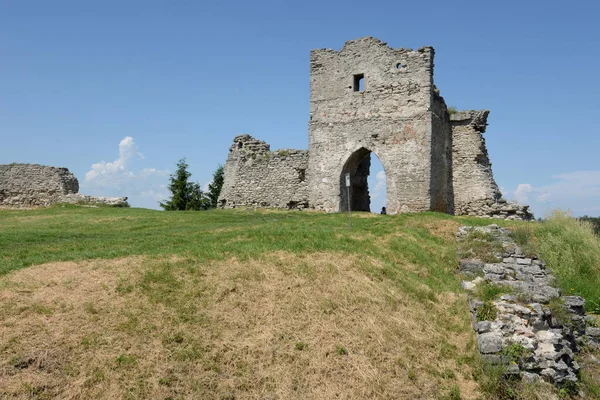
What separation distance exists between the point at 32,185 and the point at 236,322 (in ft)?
83.5

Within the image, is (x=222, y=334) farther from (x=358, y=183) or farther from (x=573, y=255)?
(x=358, y=183)

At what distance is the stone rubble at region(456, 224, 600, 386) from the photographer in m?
9.35

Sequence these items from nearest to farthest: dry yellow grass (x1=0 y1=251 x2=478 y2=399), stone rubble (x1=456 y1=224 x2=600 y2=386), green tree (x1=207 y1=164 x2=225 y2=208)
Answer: dry yellow grass (x1=0 y1=251 x2=478 y2=399)
stone rubble (x1=456 y1=224 x2=600 y2=386)
green tree (x1=207 y1=164 x2=225 y2=208)

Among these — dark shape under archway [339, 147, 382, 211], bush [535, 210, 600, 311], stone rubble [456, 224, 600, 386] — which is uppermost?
dark shape under archway [339, 147, 382, 211]

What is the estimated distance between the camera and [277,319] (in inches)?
388

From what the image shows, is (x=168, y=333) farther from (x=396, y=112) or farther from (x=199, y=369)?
(x=396, y=112)

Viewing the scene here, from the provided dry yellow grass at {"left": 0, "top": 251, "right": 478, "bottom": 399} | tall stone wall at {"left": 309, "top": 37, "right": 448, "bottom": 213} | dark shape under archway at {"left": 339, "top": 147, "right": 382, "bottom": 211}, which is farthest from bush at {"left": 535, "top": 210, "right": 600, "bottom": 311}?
dark shape under archway at {"left": 339, "top": 147, "right": 382, "bottom": 211}

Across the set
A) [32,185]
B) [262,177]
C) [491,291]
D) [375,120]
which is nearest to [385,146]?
[375,120]

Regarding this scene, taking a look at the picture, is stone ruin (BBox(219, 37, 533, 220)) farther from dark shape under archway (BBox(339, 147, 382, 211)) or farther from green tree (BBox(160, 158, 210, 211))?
green tree (BBox(160, 158, 210, 211))

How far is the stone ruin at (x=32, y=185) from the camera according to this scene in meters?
30.1

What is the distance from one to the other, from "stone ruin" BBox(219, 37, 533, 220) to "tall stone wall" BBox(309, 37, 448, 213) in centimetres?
4

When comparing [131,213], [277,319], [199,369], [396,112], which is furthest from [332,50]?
[199,369]

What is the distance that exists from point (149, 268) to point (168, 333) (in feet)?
7.96

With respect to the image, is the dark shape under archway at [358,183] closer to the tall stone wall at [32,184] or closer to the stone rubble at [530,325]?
the stone rubble at [530,325]
